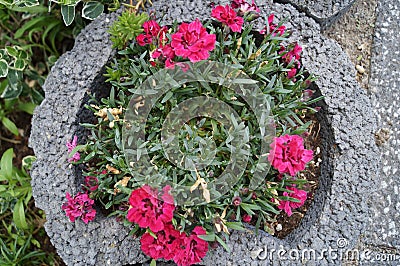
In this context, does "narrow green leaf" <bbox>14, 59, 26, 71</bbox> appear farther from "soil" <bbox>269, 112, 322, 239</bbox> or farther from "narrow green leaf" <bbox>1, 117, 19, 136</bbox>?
"soil" <bbox>269, 112, 322, 239</bbox>

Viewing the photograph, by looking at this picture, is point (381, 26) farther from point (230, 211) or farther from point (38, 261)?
point (38, 261)

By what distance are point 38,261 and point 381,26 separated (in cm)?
204

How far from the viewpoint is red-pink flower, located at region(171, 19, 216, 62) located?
156cm

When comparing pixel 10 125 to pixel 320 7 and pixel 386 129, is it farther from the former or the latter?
pixel 386 129

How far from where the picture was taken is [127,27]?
174 centimetres

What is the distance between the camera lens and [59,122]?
1872mm

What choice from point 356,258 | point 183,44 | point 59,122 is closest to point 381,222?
point 356,258

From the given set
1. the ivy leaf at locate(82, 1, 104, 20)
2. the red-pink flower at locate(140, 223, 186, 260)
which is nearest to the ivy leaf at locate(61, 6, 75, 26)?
the ivy leaf at locate(82, 1, 104, 20)

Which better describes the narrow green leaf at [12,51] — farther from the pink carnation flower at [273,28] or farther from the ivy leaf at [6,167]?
the pink carnation flower at [273,28]

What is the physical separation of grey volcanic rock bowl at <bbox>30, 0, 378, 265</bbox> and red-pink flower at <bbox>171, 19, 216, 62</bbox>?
318 mm

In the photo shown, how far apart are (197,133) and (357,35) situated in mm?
981

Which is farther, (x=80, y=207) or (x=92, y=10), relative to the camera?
(x=92, y=10)

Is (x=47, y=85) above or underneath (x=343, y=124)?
above

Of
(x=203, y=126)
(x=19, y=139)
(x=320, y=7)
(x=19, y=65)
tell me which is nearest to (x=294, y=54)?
(x=320, y=7)
